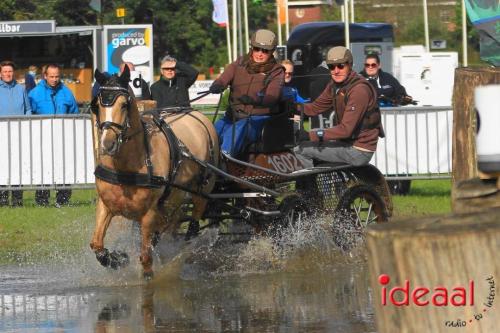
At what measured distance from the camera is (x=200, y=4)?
57.2 meters

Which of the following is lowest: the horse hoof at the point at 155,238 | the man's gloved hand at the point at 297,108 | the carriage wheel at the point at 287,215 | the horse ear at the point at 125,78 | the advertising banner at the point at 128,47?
the horse hoof at the point at 155,238

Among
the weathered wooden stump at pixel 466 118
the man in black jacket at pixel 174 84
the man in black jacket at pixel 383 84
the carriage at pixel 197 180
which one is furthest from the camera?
the man in black jacket at pixel 383 84

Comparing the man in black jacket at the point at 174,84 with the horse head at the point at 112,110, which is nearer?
the horse head at the point at 112,110

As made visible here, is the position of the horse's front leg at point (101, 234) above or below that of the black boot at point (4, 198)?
below

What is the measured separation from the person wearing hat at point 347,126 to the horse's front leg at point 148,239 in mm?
1980

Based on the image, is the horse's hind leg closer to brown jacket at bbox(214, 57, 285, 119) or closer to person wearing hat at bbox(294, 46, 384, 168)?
brown jacket at bbox(214, 57, 285, 119)

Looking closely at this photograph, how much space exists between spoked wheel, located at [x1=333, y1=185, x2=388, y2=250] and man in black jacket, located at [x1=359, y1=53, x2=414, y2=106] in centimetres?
530

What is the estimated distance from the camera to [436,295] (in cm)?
496

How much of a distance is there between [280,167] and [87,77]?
25.8 meters

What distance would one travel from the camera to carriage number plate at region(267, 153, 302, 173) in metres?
11.8

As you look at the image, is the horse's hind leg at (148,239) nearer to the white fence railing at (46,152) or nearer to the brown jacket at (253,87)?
the brown jacket at (253,87)

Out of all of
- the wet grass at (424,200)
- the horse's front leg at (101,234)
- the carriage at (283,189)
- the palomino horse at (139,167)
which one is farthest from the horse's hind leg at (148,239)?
the wet grass at (424,200)

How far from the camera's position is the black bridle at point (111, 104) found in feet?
31.5

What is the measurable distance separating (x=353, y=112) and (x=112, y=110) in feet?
8.88
